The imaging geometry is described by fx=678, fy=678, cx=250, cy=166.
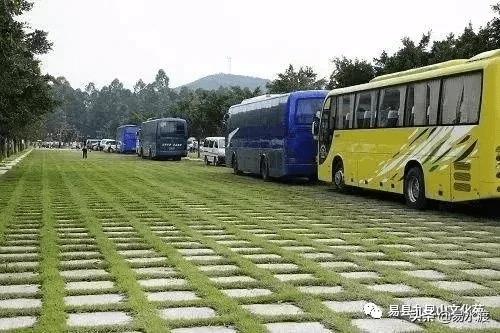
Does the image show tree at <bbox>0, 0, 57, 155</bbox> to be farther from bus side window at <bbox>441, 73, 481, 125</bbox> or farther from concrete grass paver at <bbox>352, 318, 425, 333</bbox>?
concrete grass paver at <bbox>352, 318, 425, 333</bbox>

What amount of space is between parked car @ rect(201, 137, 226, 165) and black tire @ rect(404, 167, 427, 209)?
24542 mm

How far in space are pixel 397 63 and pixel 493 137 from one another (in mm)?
18831

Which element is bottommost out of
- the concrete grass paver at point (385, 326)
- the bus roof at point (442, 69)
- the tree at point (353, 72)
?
the concrete grass paver at point (385, 326)

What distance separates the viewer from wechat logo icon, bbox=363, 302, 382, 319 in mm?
5375

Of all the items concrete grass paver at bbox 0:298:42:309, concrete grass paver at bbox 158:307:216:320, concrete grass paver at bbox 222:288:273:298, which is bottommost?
concrete grass paver at bbox 0:298:42:309

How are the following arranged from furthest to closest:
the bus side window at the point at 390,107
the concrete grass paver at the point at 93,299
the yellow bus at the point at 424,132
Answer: the bus side window at the point at 390,107, the yellow bus at the point at 424,132, the concrete grass paver at the point at 93,299

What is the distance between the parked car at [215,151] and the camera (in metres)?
40.0

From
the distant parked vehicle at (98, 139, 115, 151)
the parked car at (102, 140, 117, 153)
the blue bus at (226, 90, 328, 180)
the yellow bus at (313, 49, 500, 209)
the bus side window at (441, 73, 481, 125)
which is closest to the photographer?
the yellow bus at (313, 49, 500, 209)

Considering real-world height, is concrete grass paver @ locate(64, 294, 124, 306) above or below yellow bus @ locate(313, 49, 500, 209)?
below

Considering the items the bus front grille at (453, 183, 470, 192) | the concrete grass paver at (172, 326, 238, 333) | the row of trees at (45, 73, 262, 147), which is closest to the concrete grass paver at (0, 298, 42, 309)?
the concrete grass paver at (172, 326, 238, 333)

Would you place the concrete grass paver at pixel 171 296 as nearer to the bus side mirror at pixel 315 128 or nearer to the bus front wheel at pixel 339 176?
the bus front wheel at pixel 339 176

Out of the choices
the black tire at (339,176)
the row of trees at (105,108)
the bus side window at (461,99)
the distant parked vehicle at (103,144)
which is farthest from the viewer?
the row of trees at (105,108)

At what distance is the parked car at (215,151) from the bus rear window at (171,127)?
814 cm

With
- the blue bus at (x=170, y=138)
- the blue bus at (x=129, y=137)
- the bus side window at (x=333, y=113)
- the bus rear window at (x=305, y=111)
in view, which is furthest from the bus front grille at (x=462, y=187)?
the blue bus at (x=129, y=137)
